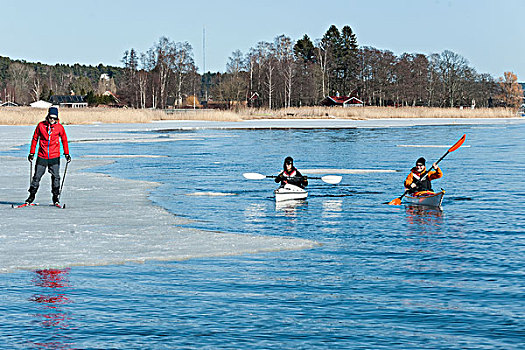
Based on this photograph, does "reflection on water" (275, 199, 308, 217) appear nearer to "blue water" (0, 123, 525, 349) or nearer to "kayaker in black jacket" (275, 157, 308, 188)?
"blue water" (0, 123, 525, 349)

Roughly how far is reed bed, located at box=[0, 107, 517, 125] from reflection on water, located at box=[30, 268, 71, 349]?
46.1 metres

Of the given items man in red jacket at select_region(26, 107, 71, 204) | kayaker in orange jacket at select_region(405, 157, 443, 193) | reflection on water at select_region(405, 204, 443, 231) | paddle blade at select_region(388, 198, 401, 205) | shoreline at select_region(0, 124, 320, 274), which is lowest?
reflection on water at select_region(405, 204, 443, 231)

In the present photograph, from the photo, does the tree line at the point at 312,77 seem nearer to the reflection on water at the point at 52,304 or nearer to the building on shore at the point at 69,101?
the building on shore at the point at 69,101

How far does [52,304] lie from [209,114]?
60.2 m

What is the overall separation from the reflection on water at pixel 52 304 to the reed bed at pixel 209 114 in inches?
1817

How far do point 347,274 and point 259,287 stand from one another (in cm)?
120

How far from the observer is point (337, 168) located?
2312 cm

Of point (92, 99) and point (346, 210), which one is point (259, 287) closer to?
point (346, 210)

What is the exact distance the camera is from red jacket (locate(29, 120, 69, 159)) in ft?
42.3

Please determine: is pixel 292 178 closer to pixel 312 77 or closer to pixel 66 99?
pixel 312 77

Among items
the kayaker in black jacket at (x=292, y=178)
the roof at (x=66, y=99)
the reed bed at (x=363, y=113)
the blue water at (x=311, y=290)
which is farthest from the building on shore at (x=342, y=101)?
the blue water at (x=311, y=290)

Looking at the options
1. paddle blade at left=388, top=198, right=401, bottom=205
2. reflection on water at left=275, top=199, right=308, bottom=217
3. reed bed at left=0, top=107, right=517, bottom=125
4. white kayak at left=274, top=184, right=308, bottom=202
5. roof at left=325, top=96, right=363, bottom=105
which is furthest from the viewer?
roof at left=325, top=96, right=363, bottom=105

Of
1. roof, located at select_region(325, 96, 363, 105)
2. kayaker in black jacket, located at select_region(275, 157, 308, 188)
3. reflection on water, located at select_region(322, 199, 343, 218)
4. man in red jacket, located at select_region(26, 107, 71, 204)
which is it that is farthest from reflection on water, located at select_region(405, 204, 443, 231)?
roof, located at select_region(325, 96, 363, 105)

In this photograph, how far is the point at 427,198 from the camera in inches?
580
